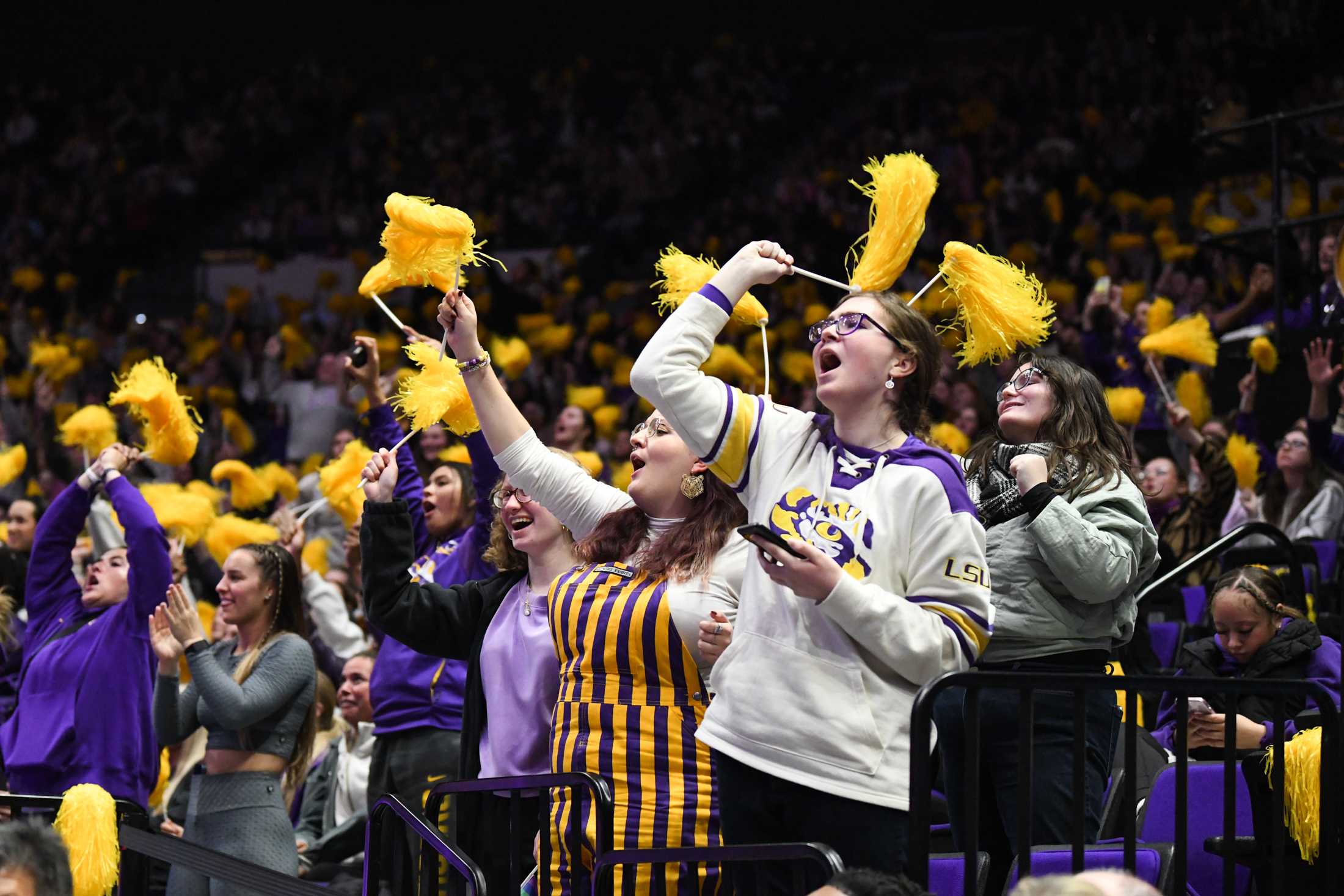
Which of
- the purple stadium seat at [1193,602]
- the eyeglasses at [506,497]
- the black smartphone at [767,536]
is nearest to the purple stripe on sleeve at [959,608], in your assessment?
the black smartphone at [767,536]

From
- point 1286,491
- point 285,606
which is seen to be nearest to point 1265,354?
point 1286,491

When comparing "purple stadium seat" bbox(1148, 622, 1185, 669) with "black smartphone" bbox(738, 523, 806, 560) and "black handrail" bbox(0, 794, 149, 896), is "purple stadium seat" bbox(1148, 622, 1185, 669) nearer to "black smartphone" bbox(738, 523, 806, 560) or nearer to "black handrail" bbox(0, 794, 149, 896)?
"black handrail" bbox(0, 794, 149, 896)

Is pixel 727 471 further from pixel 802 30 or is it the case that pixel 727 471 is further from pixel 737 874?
pixel 802 30

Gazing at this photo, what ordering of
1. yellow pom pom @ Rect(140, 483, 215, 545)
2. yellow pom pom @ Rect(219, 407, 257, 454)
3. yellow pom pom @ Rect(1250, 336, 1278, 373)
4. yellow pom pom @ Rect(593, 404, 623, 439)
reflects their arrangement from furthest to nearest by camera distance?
yellow pom pom @ Rect(219, 407, 257, 454), yellow pom pom @ Rect(593, 404, 623, 439), yellow pom pom @ Rect(1250, 336, 1278, 373), yellow pom pom @ Rect(140, 483, 215, 545)

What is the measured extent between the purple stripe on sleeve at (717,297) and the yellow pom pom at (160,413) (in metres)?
2.91

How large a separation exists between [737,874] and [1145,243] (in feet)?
30.4

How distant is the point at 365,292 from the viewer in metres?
4.21

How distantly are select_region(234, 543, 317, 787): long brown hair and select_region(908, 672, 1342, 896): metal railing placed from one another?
247 centimetres

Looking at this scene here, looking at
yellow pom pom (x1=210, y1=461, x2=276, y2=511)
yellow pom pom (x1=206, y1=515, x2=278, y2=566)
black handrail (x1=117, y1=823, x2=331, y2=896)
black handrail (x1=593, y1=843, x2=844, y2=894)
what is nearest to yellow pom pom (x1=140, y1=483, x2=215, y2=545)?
yellow pom pom (x1=206, y1=515, x2=278, y2=566)

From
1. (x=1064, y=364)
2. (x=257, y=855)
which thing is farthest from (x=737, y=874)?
(x=257, y=855)

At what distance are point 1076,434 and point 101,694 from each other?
9.56ft

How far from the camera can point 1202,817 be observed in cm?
384

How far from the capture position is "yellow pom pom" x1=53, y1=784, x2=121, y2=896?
13.2 feet

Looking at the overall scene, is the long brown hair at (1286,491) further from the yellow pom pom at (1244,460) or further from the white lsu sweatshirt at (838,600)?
the white lsu sweatshirt at (838,600)
